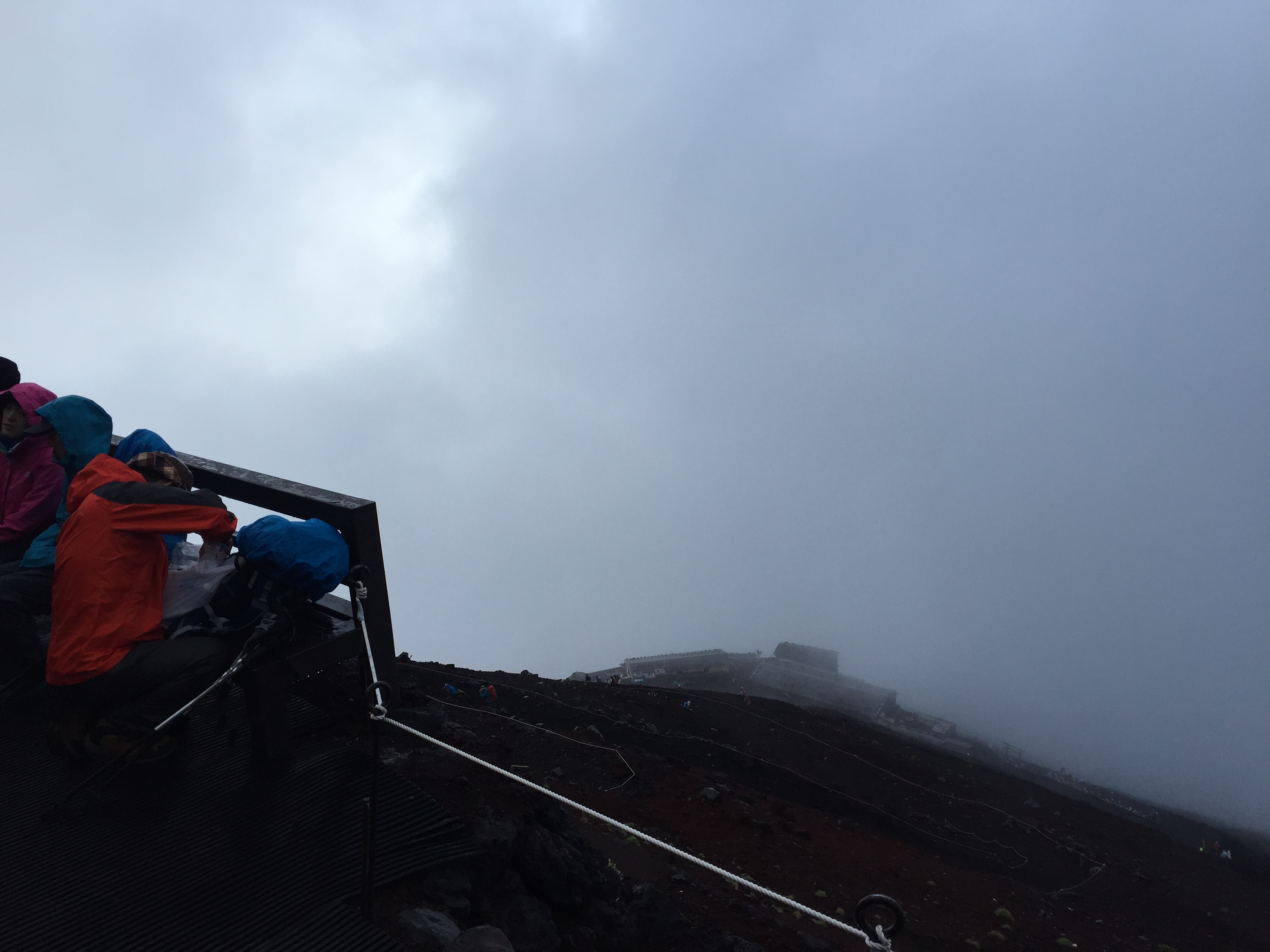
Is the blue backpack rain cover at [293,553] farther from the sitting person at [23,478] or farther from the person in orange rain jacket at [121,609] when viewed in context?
the sitting person at [23,478]

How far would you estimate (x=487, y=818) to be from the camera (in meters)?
3.76

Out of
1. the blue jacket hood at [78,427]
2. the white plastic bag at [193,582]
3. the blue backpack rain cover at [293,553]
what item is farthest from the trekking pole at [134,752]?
the blue jacket hood at [78,427]

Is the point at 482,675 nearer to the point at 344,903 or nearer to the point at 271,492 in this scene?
the point at 271,492

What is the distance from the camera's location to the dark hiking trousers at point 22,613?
13.8ft

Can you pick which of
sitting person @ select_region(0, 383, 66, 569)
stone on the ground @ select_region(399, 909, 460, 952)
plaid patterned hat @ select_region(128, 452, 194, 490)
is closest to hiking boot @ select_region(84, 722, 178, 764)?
plaid patterned hat @ select_region(128, 452, 194, 490)

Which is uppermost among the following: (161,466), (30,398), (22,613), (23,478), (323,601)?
(30,398)

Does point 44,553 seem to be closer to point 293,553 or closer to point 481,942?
point 293,553

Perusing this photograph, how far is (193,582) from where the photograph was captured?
4.03 metres

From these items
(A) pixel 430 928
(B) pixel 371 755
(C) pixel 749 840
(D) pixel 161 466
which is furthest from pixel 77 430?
(C) pixel 749 840

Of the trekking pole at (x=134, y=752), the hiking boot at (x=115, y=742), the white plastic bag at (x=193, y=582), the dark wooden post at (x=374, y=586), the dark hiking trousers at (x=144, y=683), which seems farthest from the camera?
the dark wooden post at (x=374, y=586)

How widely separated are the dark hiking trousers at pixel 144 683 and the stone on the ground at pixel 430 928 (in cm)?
178

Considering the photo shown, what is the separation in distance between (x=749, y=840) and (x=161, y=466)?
7021 millimetres

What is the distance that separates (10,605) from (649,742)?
935 centimetres

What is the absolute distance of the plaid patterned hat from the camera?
3.76m
